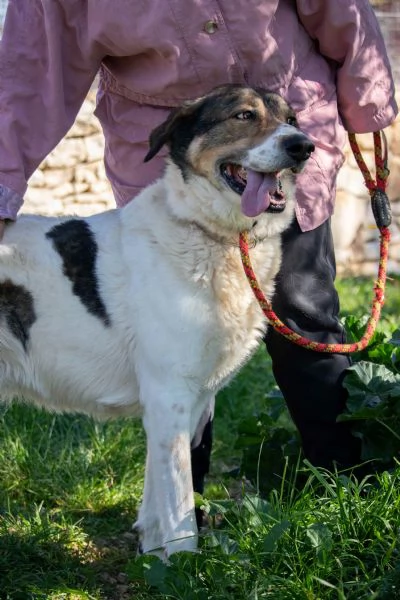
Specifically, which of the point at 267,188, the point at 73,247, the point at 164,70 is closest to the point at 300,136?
the point at 267,188

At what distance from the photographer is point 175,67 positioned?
3.03 metres

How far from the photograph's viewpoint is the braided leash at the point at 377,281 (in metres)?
2.99

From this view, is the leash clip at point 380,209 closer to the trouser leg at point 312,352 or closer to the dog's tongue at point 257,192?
the trouser leg at point 312,352

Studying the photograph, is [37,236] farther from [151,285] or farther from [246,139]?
[246,139]

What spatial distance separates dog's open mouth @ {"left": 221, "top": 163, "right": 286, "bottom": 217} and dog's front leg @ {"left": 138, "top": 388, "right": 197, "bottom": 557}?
2.11 feet

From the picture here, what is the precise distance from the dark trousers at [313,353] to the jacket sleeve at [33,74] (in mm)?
901

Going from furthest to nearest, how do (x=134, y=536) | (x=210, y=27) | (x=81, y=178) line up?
1. (x=81, y=178)
2. (x=134, y=536)
3. (x=210, y=27)

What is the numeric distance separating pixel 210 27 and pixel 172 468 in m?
1.40

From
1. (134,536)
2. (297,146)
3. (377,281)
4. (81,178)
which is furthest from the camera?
(81,178)

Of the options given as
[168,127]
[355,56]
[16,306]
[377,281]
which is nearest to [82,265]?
[16,306]

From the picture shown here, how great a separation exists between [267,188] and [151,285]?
0.48 m

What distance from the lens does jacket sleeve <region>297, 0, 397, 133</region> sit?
10.2 ft

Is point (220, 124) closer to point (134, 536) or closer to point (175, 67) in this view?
point (175, 67)

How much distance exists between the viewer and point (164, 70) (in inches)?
121
